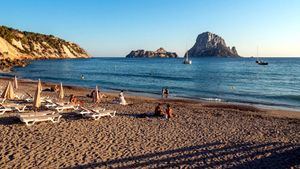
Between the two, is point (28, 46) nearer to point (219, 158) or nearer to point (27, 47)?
point (27, 47)

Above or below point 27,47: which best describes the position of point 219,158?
below

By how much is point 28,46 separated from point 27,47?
200cm

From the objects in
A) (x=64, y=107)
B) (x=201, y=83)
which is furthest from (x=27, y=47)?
(x=64, y=107)

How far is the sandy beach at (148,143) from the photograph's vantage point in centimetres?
1110

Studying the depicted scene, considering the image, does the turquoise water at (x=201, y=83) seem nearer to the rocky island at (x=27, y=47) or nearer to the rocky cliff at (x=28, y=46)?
the rocky island at (x=27, y=47)

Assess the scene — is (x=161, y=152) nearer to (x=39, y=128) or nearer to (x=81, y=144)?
(x=81, y=144)

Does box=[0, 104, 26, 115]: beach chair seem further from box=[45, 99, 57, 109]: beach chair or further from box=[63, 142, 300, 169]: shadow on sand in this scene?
box=[63, 142, 300, 169]: shadow on sand

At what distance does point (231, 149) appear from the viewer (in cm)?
1288

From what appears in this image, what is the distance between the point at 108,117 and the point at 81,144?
5620mm

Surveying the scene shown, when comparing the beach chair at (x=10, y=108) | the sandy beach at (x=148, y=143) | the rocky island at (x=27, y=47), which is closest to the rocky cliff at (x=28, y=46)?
the rocky island at (x=27, y=47)

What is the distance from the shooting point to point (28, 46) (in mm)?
145000

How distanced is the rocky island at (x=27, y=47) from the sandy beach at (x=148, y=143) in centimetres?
7484

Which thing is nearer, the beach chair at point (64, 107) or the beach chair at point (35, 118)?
the beach chair at point (35, 118)

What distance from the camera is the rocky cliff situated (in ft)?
371
